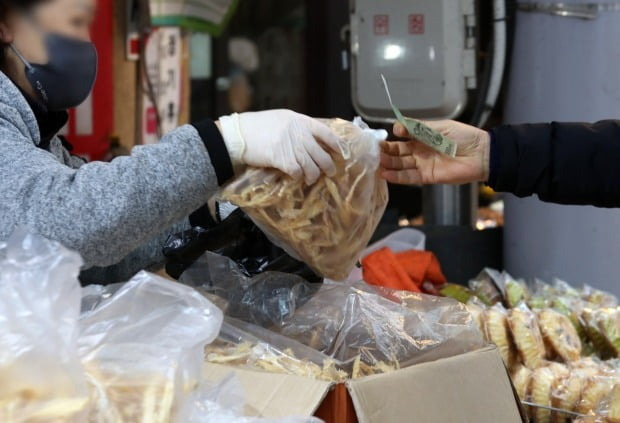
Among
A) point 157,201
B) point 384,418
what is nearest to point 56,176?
point 157,201

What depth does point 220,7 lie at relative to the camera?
4.37 metres

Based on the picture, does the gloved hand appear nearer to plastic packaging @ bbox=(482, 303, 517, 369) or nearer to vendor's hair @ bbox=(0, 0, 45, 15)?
vendor's hair @ bbox=(0, 0, 45, 15)

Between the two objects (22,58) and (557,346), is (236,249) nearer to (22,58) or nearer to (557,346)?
(22,58)

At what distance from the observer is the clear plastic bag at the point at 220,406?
1024 millimetres

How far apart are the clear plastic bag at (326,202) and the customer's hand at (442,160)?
0.23m

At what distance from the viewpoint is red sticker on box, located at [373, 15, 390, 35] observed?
3.20 meters

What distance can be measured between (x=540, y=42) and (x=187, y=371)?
7.49 feet

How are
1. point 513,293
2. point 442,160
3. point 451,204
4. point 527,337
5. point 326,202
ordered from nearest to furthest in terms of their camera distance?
1. point 326,202
2. point 442,160
3. point 527,337
4. point 513,293
5. point 451,204

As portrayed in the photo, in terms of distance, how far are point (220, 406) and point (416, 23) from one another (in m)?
2.33

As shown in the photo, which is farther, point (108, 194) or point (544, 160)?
point (544, 160)

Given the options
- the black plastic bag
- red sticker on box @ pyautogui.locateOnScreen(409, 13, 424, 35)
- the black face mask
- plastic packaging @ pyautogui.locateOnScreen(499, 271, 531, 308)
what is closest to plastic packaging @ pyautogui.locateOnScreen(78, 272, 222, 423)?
the black plastic bag

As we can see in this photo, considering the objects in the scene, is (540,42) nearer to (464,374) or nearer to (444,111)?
(444,111)

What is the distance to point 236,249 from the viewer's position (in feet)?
4.94

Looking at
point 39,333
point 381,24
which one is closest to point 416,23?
point 381,24
